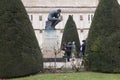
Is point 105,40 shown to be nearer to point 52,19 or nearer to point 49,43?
point 49,43

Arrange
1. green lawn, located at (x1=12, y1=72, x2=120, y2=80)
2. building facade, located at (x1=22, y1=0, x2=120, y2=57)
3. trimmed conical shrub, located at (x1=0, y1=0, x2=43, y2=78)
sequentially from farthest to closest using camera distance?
building facade, located at (x1=22, y1=0, x2=120, y2=57) → trimmed conical shrub, located at (x1=0, y1=0, x2=43, y2=78) → green lawn, located at (x1=12, y1=72, x2=120, y2=80)

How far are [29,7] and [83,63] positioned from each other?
1875 inches

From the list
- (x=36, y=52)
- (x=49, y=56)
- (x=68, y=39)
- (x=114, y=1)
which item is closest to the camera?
(x=36, y=52)

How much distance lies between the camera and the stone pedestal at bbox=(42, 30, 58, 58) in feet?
71.8

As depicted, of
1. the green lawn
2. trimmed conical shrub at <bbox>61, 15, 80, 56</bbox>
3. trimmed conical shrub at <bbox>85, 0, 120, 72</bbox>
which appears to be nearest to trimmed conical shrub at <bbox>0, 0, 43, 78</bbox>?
the green lawn

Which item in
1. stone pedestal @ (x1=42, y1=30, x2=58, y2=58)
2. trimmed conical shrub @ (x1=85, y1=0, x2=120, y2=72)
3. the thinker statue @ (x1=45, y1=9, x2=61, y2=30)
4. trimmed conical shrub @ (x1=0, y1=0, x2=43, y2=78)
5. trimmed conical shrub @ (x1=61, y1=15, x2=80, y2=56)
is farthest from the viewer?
trimmed conical shrub @ (x1=61, y1=15, x2=80, y2=56)

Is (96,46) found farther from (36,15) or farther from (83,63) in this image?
(36,15)

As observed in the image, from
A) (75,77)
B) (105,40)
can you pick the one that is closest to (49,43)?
(105,40)

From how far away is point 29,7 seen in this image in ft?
207

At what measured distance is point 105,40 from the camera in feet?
49.9

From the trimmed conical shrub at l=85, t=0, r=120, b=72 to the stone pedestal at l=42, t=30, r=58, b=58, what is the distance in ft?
20.4

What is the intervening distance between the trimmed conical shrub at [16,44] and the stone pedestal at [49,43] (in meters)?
6.87

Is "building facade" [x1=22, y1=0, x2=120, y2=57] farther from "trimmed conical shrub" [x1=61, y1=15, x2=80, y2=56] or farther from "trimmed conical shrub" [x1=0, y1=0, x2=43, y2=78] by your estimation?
"trimmed conical shrub" [x1=0, y1=0, x2=43, y2=78]

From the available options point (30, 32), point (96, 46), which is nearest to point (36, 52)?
point (30, 32)
